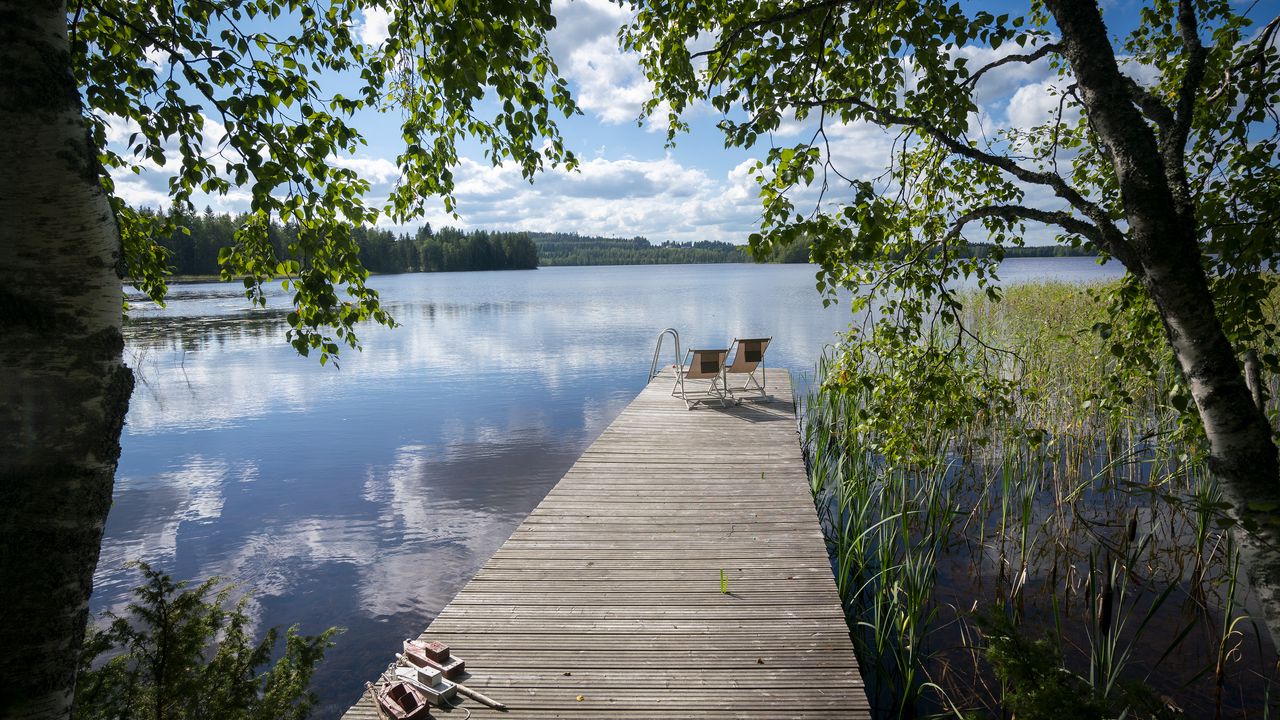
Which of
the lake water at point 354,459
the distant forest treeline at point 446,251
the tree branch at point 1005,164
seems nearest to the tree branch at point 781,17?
the tree branch at point 1005,164

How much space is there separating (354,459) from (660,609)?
802cm

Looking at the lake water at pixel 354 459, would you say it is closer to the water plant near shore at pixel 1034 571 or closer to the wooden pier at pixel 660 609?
the wooden pier at pixel 660 609

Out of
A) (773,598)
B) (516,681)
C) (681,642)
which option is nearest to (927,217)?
(773,598)

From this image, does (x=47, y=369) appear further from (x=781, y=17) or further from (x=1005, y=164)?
(x=1005, y=164)

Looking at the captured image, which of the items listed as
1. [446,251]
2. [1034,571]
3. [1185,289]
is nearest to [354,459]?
[1034,571]

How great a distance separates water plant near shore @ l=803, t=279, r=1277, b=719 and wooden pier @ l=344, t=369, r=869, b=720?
510 millimetres

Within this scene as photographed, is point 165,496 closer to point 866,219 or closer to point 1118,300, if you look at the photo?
point 866,219

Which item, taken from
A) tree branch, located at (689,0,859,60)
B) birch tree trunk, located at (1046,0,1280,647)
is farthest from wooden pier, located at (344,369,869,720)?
tree branch, located at (689,0,859,60)

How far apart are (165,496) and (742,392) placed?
27.1 ft

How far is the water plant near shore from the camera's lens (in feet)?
10.1

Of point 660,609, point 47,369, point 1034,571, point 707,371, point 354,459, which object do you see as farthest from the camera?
point 354,459

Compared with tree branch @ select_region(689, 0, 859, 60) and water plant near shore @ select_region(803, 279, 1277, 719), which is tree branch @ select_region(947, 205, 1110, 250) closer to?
water plant near shore @ select_region(803, 279, 1277, 719)

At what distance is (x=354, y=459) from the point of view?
1019 cm

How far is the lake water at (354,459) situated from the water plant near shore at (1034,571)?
12.4 feet
